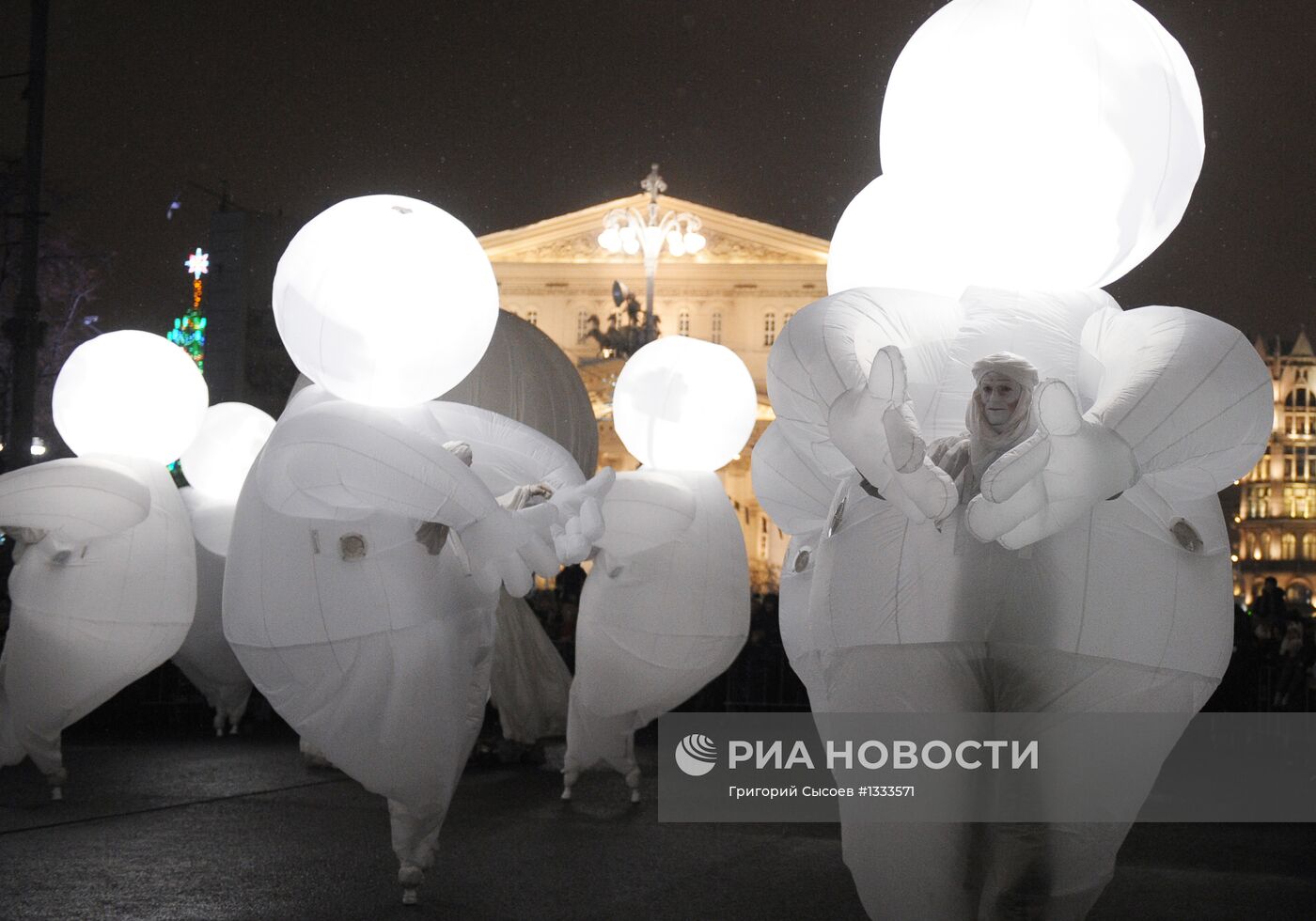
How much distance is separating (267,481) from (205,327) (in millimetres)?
18660

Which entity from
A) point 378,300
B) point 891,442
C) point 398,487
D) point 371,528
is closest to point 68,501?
point 371,528

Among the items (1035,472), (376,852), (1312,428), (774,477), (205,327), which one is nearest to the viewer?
(1035,472)

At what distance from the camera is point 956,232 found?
14.8ft

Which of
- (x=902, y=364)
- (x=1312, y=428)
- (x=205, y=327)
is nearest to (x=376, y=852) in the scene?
(x=902, y=364)

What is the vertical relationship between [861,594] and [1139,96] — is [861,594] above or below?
below

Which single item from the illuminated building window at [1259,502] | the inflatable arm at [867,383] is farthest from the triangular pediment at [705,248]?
the inflatable arm at [867,383]

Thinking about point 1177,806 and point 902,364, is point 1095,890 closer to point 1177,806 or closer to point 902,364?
point 902,364

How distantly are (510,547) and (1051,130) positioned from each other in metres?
2.16

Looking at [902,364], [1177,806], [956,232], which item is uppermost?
[956,232]

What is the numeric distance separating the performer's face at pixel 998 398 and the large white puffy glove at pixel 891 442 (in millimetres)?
247

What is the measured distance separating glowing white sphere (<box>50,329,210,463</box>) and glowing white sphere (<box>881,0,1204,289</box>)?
5412mm

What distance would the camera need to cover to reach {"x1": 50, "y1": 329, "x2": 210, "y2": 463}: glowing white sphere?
27.5ft

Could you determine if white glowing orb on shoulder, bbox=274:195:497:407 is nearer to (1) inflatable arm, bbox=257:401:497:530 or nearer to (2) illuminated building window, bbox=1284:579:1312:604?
(1) inflatable arm, bbox=257:401:497:530

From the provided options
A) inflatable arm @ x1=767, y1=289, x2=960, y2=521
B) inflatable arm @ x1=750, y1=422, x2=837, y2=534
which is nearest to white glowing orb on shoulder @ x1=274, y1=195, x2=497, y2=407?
inflatable arm @ x1=750, y1=422, x2=837, y2=534
